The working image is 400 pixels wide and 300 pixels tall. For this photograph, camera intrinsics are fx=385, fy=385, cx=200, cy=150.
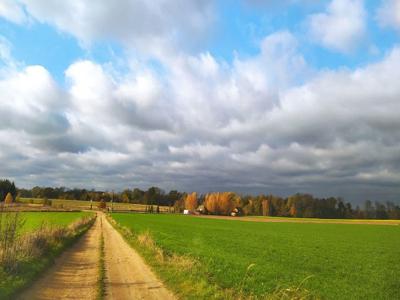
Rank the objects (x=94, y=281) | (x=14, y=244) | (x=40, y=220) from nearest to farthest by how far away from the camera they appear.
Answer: (x=94, y=281), (x=14, y=244), (x=40, y=220)

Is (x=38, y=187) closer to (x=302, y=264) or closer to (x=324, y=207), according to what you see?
(x=324, y=207)

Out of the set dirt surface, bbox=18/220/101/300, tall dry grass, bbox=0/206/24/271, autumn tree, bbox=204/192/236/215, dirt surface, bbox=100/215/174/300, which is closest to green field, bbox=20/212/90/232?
tall dry grass, bbox=0/206/24/271

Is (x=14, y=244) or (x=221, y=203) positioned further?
(x=221, y=203)

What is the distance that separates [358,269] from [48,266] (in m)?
17.1

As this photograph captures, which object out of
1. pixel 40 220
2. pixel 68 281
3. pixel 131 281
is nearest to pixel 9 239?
pixel 68 281

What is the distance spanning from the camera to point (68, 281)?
14195mm

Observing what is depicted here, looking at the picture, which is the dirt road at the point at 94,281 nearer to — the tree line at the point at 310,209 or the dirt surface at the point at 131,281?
the dirt surface at the point at 131,281

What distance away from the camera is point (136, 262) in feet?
63.8

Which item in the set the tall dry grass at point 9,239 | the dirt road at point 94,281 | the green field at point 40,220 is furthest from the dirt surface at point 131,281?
the green field at point 40,220

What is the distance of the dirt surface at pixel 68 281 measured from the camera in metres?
11.8

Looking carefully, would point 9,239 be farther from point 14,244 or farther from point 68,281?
point 68,281

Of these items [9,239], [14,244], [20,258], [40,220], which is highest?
[9,239]

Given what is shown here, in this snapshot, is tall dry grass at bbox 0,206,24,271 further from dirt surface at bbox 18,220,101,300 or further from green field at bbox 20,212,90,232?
dirt surface at bbox 18,220,101,300

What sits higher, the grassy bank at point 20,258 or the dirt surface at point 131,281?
the grassy bank at point 20,258
